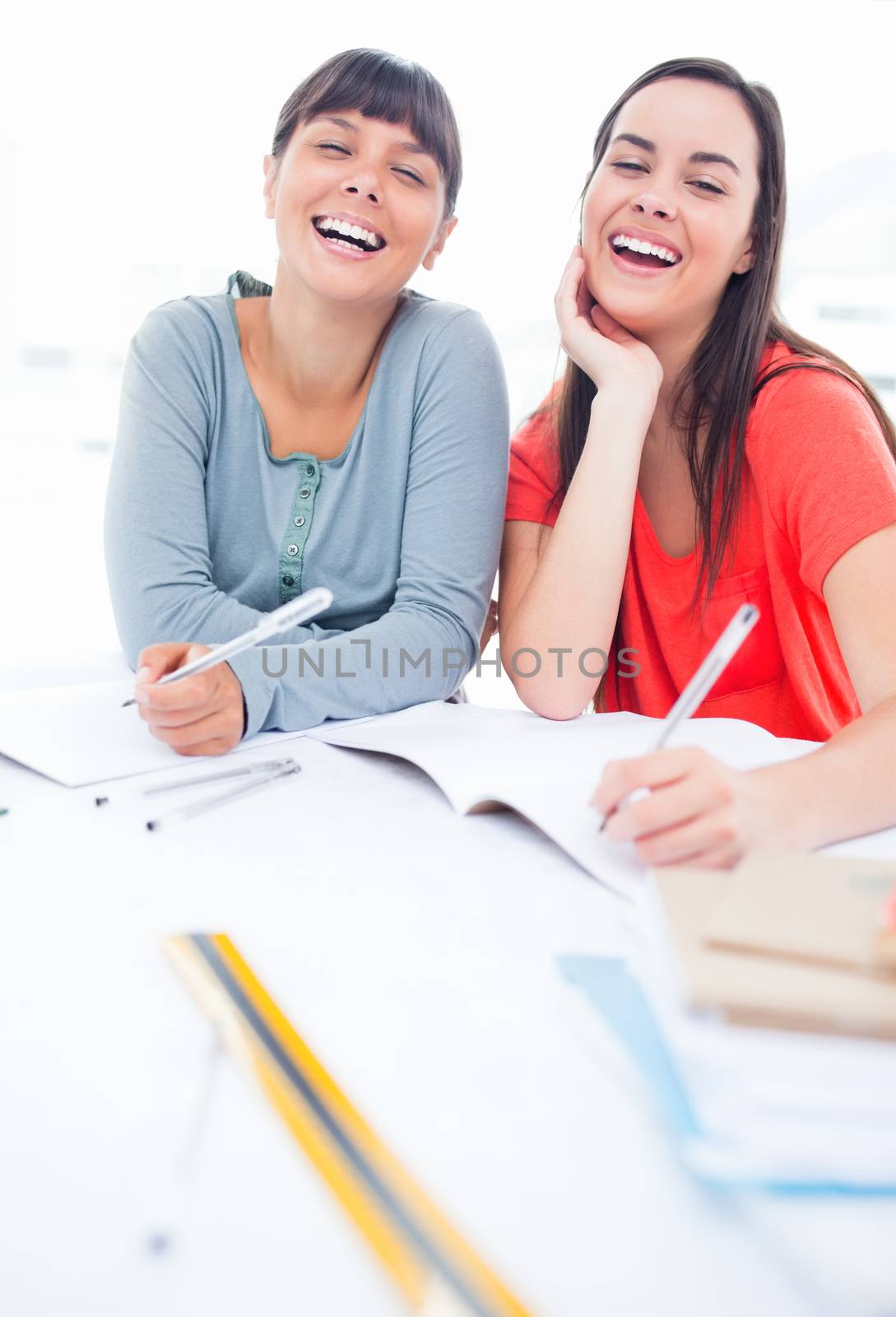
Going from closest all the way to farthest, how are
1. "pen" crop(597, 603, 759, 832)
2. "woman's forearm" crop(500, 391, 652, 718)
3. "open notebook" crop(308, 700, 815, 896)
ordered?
"pen" crop(597, 603, 759, 832)
"open notebook" crop(308, 700, 815, 896)
"woman's forearm" crop(500, 391, 652, 718)

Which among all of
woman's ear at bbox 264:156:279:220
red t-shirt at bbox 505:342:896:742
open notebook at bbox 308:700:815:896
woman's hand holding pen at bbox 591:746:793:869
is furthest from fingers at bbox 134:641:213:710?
woman's ear at bbox 264:156:279:220

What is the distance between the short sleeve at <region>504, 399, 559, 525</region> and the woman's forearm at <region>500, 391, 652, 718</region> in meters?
0.14

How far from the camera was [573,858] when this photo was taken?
2.15 feet

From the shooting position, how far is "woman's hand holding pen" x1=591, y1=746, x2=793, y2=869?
622mm

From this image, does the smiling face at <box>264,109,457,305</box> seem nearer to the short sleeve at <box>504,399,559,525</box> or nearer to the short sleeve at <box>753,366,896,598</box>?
the short sleeve at <box>504,399,559,525</box>

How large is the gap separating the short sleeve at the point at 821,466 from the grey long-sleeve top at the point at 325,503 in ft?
0.99

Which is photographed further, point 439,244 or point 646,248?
point 439,244

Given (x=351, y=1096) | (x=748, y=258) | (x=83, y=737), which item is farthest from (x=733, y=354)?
(x=351, y=1096)

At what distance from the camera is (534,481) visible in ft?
4.27

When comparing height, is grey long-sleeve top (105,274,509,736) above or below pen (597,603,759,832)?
Result: below

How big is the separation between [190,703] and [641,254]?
0.75 m

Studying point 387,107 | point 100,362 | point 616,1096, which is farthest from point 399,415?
point 100,362

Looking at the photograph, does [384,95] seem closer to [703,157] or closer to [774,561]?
[703,157]

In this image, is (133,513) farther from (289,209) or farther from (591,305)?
(591,305)
